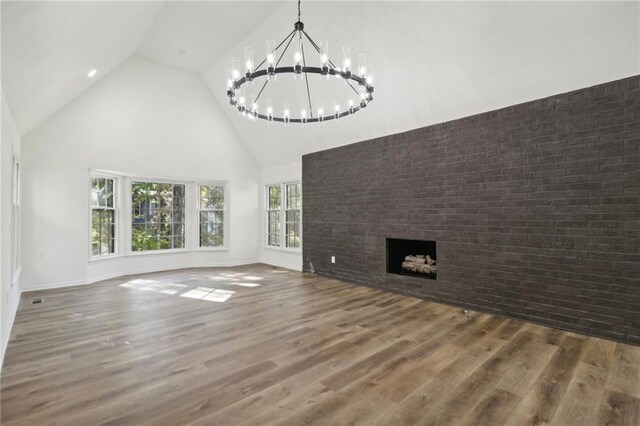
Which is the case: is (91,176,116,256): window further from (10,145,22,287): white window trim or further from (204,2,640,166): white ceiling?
(204,2,640,166): white ceiling

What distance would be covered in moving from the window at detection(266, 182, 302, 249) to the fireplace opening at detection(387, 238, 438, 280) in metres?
2.55

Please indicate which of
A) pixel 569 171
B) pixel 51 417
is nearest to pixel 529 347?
pixel 569 171

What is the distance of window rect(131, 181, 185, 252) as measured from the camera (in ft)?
22.9

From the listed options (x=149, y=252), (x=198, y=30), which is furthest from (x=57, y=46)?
(x=149, y=252)

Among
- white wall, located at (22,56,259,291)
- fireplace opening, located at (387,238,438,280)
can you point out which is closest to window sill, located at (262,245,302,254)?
white wall, located at (22,56,259,291)

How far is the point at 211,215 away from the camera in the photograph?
314 inches

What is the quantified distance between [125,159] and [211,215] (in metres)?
2.30

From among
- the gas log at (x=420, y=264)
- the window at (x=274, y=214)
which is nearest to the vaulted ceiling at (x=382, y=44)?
the gas log at (x=420, y=264)

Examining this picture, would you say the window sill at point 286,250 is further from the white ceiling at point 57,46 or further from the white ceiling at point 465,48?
the white ceiling at point 57,46

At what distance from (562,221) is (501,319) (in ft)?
4.59

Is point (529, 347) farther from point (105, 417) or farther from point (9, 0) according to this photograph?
point (9, 0)

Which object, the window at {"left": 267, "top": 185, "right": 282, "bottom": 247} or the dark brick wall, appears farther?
the window at {"left": 267, "top": 185, "right": 282, "bottom": 247}

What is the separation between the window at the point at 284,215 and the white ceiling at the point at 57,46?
13.6 feet

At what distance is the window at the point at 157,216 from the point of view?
697 centimetres
